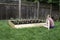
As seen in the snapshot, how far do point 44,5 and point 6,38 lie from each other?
8.45 m

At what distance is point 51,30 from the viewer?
32.7 feet

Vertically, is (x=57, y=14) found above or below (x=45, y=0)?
below

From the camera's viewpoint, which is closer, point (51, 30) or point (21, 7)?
point (51, 30)

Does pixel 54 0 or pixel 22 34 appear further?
pixel 54 0

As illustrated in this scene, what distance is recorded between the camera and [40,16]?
16219mm

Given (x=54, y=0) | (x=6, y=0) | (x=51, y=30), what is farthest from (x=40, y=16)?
(x=51, y=30)

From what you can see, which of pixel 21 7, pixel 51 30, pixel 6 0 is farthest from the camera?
pixel 6 0

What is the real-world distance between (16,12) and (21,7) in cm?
60

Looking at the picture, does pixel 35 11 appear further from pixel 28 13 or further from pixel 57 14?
pixel 57 14

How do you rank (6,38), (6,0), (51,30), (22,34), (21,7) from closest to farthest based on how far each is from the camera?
(6,38) → (22,34) → (51,30) → (21,7) → (6,0)

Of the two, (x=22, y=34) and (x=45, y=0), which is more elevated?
(x=45, y=0)

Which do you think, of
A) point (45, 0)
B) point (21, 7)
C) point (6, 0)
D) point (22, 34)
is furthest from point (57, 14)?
point (22, 34)

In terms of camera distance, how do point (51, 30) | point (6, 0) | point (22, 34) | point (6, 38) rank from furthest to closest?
point (6, 0) < point (51, 30) < point (22, 34) < point (6, 38)

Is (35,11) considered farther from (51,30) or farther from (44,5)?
(51,30)
